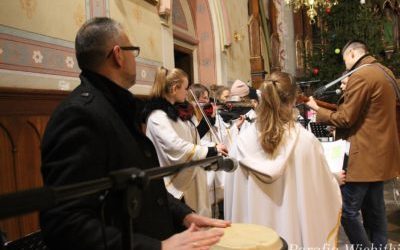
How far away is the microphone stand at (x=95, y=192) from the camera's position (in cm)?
64

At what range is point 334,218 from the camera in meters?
2.37

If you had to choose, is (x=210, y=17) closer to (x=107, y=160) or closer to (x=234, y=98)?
(x=234, y=98)

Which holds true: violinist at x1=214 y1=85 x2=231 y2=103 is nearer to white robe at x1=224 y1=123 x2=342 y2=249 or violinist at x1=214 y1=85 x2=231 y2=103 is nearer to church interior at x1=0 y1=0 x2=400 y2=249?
church interior at x1=0 y1=0 x2=400 y2=249

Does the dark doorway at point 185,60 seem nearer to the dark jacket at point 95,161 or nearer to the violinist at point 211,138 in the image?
the violinist at point 211,138

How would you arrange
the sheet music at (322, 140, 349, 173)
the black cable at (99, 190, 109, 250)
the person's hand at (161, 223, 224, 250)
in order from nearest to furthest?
the black cable at (99, 190, 109, 250) < the person's hand at (161, 223, 224, 250) < the sheet music at (322, 140, 349, 173)

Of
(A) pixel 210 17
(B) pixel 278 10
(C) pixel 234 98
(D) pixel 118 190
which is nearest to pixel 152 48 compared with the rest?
(C) pixel 234 98

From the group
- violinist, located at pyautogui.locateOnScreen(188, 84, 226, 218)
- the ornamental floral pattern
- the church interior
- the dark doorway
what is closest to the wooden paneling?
the church interior

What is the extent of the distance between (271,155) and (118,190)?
1.61 m

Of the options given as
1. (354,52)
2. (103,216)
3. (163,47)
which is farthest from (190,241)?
(163,47)

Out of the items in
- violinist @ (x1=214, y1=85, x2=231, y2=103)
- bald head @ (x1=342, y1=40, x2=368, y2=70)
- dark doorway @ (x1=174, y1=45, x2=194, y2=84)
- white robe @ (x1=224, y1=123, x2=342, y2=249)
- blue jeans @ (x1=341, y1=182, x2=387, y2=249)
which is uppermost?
dark doorway @ (x1=174, y1=45, x2=194, y2=84)

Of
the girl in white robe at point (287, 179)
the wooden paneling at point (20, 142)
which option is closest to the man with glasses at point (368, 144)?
the girl in white robe at point (287, 179)

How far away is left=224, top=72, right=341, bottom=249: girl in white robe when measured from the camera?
2330 millimetres

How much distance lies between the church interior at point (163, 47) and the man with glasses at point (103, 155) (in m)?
0.41

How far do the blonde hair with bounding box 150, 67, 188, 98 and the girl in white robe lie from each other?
104 centimetres
